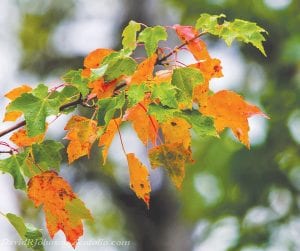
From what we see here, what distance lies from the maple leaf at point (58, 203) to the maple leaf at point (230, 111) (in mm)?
260

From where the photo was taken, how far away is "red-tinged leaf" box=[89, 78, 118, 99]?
1.02 meters

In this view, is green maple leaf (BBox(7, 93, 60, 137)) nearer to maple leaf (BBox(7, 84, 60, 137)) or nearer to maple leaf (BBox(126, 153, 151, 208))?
maple leaf (BBox(7, 84, 60, 137))

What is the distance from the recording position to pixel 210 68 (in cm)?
107

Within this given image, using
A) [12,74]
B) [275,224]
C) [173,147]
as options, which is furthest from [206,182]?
[173,147]

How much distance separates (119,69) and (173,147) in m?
0.17

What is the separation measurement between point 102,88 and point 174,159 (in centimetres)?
17

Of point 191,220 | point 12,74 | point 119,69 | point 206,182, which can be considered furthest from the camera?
point 12,74

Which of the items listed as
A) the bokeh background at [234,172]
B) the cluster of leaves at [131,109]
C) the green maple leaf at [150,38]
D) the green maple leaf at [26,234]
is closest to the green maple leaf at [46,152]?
the cluster of leaves at [131,109]

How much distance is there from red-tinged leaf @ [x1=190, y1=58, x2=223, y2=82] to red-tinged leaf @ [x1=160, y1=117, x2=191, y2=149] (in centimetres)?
8

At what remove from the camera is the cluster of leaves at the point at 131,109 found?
39.2 inches

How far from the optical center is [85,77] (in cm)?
106

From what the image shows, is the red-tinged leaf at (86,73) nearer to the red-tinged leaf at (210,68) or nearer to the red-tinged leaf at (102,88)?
the red-tinged leaf at (102,88)

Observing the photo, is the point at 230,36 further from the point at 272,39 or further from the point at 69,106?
the point at 272,39

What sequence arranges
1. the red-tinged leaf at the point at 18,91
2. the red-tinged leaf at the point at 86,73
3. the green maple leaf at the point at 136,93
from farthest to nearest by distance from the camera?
the red-tinged leaf at the point at 18,91, the red-tinged leaf at the point at 86,73, the green maple leaf at the point at 136,93
